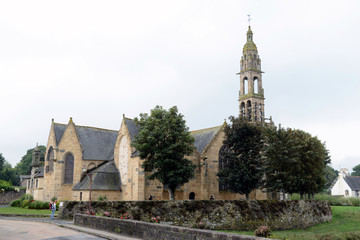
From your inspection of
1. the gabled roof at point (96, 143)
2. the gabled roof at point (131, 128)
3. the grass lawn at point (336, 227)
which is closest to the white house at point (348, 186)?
the grass lawn at point (336, 227)

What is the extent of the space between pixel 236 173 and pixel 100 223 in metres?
21.3

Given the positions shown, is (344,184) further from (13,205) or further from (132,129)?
(13,205)

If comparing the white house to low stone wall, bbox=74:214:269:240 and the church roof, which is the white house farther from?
low stone wall, bbox=74:214:269:240

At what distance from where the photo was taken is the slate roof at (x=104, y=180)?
141 feet

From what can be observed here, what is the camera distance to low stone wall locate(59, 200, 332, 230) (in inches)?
1109

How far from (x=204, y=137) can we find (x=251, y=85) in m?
28.1

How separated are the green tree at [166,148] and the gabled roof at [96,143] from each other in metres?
13.7

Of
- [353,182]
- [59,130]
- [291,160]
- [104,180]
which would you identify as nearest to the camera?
[291,160]

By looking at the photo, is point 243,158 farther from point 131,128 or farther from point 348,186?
point 348,186

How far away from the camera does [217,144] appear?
4562 cm

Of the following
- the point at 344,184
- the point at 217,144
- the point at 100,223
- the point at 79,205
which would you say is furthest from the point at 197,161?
the point at 344,184

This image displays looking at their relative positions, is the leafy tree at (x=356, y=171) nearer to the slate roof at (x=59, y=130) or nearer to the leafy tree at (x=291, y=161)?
the leafy tree at (x=291, y=161)

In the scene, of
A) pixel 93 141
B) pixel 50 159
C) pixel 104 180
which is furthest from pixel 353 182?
pixel 50 159

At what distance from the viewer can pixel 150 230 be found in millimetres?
17297
